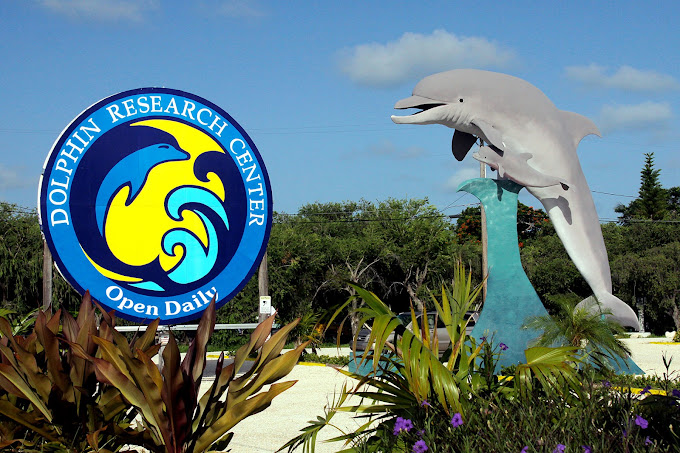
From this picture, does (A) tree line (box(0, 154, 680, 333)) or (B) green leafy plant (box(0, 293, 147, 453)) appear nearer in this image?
(B) green leafy plant (box(0, 293, 147, 453))

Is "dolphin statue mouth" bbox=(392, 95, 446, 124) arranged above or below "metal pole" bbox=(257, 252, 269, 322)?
above

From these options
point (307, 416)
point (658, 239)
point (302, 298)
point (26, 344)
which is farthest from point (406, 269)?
point (26, 344)

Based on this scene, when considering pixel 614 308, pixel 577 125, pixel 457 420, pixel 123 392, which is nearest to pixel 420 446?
pixel 457 420

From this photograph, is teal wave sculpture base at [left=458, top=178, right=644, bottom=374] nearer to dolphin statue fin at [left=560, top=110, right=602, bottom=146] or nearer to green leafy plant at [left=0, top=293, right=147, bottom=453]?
dolphin statue fin at [left=560, top=110, right=602, bottom=146]

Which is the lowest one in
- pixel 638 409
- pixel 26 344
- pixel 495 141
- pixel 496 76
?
pixel 638 409

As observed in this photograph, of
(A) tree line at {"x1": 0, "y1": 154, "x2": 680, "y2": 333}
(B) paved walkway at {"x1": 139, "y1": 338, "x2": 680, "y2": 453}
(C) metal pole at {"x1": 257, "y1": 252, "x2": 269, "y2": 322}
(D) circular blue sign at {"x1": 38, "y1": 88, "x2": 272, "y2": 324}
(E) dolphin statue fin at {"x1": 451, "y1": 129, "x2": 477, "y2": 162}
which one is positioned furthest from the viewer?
(A) tree line at {"x1": 0, "y1": 154, "x2": 680, "y2": 333}

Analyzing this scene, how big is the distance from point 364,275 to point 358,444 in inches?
→ 1271

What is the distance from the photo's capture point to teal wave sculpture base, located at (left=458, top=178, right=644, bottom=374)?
36.9ft

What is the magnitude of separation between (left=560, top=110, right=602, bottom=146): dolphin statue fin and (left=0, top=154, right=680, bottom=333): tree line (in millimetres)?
16825

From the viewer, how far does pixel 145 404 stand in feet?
13.9

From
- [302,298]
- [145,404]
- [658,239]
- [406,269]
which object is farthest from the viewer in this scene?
[658,239]

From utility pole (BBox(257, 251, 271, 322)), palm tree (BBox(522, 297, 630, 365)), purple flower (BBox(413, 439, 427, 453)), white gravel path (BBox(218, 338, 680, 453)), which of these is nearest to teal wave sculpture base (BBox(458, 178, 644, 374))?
palm tree (BBox(522, 297, 630, 365))

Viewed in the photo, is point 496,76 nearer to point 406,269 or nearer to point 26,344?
point 26,344

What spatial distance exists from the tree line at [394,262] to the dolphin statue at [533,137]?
54.5 ft
